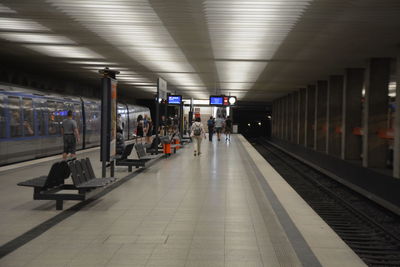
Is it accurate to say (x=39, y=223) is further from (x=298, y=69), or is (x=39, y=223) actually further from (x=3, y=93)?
(x=298, y=69)

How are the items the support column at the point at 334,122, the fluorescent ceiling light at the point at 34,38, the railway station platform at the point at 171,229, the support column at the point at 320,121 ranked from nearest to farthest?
the railway station platform at the point at 171,229 < the fluorescent ceiling light at the point at 34,38 < the support column at the point at 334,122 < the support column at the point at 320,121

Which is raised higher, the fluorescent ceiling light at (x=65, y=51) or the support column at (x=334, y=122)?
the fluorescent ceiling light at (x=65, y=51)

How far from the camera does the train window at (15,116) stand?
14953mm

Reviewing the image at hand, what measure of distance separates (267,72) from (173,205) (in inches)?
569

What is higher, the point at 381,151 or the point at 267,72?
the point at 267,72

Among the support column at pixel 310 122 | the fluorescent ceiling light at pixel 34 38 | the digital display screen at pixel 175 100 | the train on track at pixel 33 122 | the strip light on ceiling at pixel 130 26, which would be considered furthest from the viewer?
the support column at pixel 310 122

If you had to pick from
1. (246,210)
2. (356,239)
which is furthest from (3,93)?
(356,239)

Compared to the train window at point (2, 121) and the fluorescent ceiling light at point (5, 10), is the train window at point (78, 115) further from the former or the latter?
the fluorescent ceiling light at point (5, 10)

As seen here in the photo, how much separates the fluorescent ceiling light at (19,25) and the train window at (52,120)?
22.4ft

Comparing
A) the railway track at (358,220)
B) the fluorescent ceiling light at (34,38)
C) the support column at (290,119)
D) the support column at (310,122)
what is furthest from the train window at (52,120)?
→ the support column at (290,119)

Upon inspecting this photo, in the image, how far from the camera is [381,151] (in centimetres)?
1744

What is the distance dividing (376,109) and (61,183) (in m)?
12.7

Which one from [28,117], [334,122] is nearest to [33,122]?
[28,117]

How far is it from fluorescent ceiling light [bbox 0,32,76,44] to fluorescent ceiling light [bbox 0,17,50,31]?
2.61 feet
